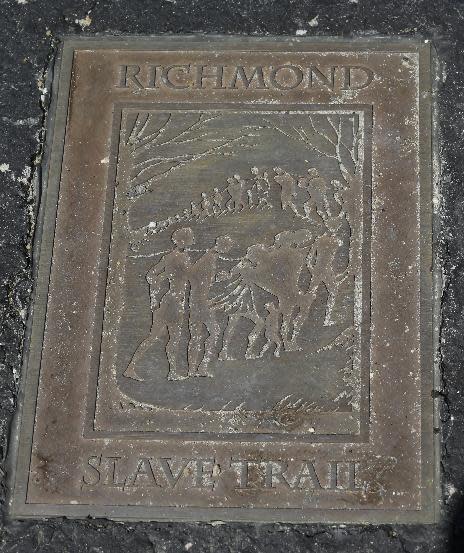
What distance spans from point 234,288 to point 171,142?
1.79 ft

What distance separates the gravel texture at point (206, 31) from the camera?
2.70 meters

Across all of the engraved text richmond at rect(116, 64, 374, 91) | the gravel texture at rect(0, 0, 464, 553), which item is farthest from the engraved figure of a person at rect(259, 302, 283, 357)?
the engraved text richmond at rect(116, 64, 374, 91)

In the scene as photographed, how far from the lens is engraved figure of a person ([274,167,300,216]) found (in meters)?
2.97

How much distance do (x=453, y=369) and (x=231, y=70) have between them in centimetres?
124

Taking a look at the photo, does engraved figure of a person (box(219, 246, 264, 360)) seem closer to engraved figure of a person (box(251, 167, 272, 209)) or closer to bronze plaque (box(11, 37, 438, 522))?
bronze plaque (box(11, 37, 438, 522))

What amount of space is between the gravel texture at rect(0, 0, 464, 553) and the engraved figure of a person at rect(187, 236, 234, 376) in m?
0.49

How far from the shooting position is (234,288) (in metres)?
2.89

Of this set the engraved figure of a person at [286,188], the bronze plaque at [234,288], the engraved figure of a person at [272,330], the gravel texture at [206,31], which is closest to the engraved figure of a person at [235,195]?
the bronze plaque at [234,288]

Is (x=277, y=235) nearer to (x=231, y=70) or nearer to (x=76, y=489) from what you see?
(x=231, y=70)

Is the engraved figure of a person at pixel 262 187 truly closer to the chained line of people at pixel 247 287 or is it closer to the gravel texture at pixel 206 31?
the chained line of people at pixel 247 287

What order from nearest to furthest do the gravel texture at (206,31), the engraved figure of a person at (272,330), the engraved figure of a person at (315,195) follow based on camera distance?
the gravel texture at (206,31) → the engraved figure of a person at (272,330) → the engraved figure of a person at (315,195)

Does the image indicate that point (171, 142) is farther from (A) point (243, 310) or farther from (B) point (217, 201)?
(A) point (243, 310)

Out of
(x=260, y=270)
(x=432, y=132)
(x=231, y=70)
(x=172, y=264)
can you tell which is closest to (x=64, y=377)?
(x=172, y=264)

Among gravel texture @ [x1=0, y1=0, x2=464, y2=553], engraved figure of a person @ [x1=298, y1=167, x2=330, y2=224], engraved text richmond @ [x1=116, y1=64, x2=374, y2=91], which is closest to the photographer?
gravel texture @ [x1=0, y1=0, x2=464, y2=553]
